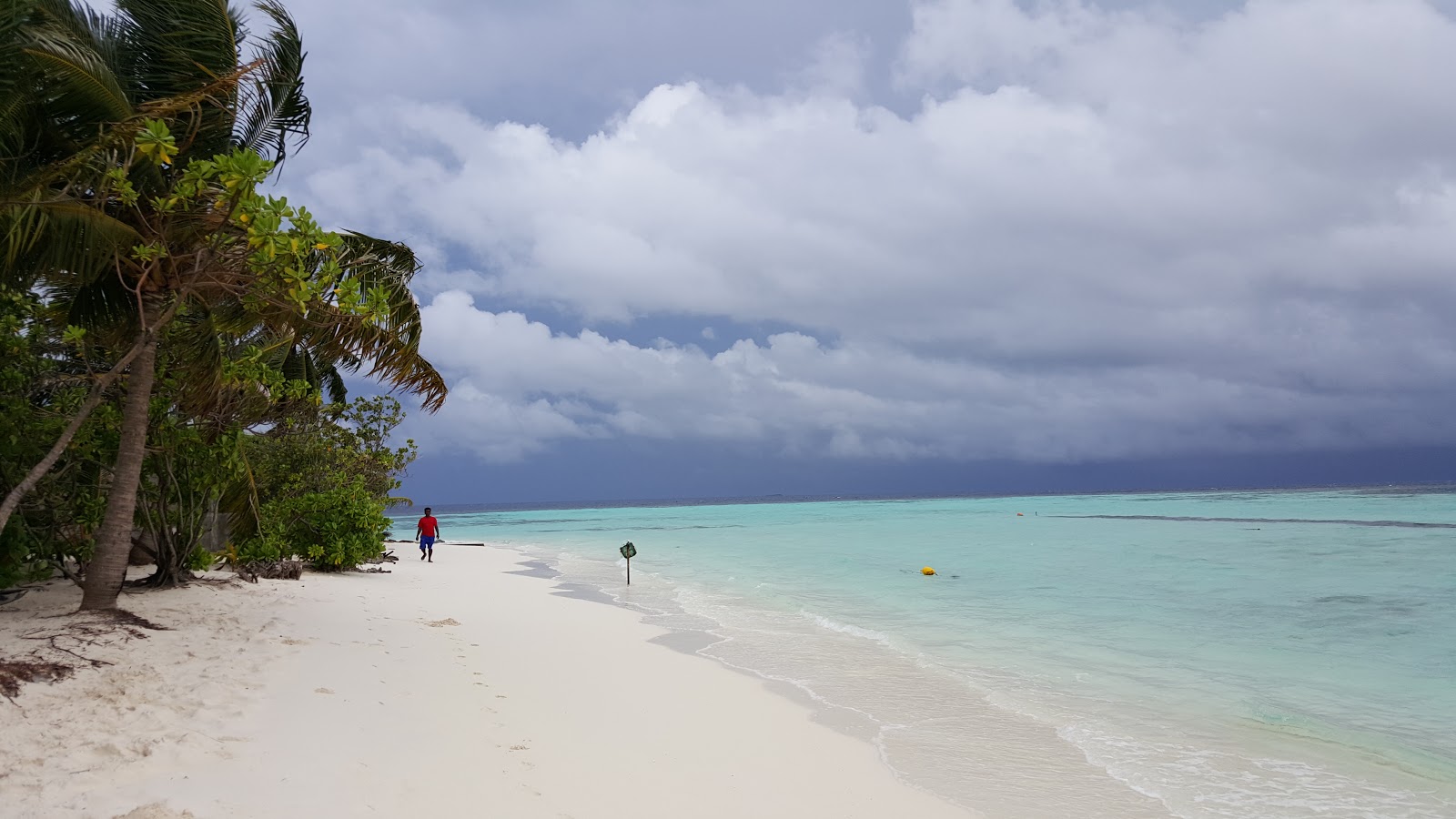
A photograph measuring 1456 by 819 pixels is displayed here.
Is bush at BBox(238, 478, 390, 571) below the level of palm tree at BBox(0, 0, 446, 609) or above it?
below

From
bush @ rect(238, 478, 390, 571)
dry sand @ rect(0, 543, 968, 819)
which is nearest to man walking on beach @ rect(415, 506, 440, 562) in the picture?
bush @ rect(238, 478, 390, 571)

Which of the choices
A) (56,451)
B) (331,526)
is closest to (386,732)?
(56,451)

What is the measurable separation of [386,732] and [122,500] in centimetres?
359

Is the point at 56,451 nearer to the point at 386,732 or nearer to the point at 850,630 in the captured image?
the point at 386,732

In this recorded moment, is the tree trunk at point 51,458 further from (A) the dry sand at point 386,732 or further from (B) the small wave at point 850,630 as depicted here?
(B) the small wave at point 850,630

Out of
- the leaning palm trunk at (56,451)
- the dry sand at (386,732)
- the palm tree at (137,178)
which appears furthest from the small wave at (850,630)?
the leaning palm trunk at (56,451)

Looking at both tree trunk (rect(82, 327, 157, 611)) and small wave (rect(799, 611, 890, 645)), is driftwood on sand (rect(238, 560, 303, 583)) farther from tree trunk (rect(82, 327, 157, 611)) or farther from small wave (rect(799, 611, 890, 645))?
small wave (rect(799, 611, 890, 645))

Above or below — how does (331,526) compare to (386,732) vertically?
above

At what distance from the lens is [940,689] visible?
772cm

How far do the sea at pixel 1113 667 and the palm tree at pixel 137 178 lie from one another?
5.58 metres

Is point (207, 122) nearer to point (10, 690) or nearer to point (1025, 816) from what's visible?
point (10, 690)

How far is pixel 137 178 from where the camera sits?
630 centimetres

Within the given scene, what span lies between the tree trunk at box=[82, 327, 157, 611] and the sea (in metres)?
5.54

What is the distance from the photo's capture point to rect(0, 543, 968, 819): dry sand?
12.3 ft
